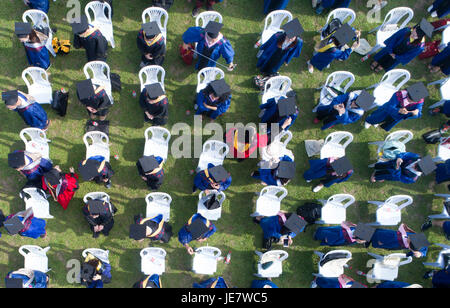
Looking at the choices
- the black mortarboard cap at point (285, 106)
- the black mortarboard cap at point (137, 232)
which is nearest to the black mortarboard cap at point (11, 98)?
the black mortarboard cap at point (137, 232)

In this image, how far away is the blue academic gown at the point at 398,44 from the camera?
265 inches

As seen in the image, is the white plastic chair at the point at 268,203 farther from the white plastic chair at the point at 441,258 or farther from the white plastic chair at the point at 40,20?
the white plastic chair at the point at 40,20

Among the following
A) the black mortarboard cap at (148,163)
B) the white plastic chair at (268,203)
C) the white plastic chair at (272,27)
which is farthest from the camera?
the white plastic chair at (272,27)

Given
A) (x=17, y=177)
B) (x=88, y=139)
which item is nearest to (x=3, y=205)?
(x=17, y=177)

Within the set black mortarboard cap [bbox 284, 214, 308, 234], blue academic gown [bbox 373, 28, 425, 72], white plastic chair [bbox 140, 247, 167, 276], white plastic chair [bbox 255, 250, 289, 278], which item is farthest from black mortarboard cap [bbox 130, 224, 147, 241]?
blue academic gown [bbox 373, 28, 425, 72]

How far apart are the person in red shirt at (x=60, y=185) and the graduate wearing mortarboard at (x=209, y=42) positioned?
11.7ft

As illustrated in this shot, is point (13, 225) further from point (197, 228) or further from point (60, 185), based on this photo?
point (197, 228)

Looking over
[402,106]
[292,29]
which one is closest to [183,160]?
[292,29]

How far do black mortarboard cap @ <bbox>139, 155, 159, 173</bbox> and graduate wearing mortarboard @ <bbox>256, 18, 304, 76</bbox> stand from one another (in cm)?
328

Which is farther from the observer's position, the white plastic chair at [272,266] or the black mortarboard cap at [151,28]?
the white plastic chair at [272,266]

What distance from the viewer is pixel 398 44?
6.85 meters

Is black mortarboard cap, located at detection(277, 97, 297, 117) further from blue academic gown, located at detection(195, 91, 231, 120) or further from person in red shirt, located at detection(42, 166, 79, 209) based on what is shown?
person in red shirt, located at detection(42, 166, 79, 209)

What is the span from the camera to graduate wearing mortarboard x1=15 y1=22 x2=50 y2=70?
243 inches
